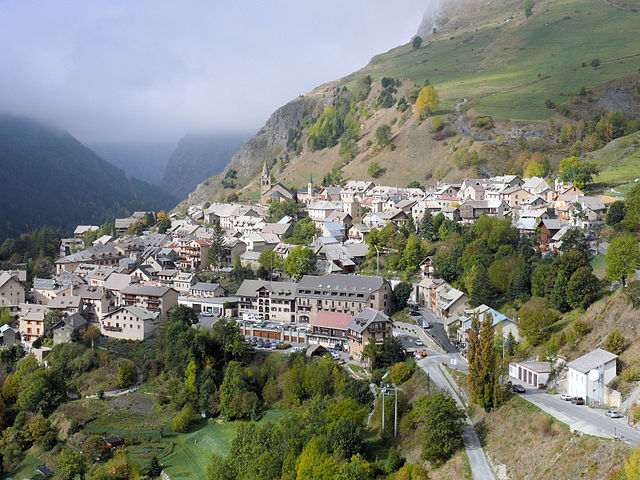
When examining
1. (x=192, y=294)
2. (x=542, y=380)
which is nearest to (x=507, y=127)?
(x=192, y=294)

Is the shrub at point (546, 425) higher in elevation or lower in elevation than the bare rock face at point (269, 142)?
lower

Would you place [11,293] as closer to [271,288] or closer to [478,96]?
[271,288]

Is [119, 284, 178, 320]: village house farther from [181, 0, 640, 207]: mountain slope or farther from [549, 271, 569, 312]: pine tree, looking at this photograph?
[181, 0, 640, 207]: mountain slope

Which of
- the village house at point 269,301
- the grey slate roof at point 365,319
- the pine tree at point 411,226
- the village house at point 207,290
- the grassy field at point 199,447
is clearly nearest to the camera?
the grassy field at point 199,447

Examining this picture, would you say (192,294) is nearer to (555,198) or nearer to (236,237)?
(236,237)

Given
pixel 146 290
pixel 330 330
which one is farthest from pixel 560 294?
pixel 146 290

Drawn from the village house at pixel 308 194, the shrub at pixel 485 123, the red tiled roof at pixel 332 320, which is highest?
the shrub at pixel 485 123

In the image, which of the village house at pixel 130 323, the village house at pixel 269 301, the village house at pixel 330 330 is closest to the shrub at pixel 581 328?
the village house at pixel 330 330

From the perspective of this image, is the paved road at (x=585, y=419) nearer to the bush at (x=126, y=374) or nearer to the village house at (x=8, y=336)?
the bush at (x=126, y=374)

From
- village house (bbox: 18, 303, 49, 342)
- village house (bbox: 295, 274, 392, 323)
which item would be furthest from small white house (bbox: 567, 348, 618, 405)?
village house (bbox: 18, 303, 49, 342)
